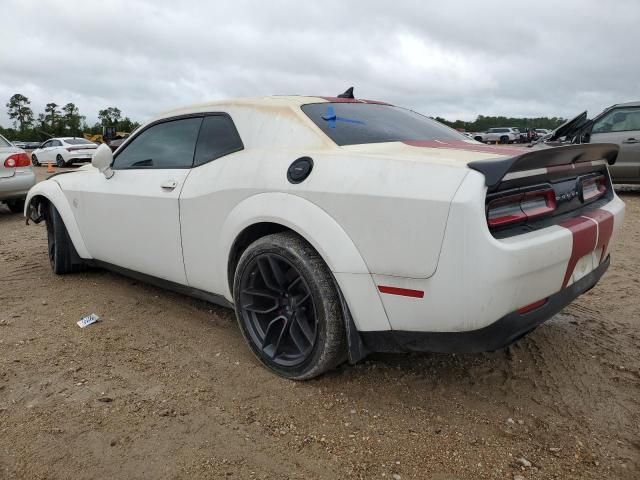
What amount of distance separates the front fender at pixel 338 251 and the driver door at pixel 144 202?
3.08ft

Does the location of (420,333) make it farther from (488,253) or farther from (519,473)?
(519,473)

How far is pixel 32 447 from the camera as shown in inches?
85.8

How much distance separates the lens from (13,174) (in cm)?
783

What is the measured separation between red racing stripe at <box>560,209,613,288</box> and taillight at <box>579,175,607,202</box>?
0.09 m

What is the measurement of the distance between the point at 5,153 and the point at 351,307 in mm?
7485

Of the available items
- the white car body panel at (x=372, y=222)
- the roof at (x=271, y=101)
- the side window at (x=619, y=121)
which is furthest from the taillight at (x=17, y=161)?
the side window at (x=619, y=121)

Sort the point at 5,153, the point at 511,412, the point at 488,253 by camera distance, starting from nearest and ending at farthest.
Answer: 1. the point at 488,253
2. the point at 511,412
3. the point at 5,153

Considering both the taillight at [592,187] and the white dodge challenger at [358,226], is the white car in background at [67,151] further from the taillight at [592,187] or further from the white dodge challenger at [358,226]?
the taillight at [592,187]

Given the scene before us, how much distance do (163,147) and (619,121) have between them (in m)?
8.22

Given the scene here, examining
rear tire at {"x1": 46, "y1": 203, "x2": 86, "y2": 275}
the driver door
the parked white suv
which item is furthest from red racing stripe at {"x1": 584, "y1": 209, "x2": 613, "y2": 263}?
the parked white suv

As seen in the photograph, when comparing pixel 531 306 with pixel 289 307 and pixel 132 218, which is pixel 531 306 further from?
pixel 132 218

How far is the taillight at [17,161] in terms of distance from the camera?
7.73 meters

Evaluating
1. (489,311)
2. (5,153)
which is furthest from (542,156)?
(5,153)

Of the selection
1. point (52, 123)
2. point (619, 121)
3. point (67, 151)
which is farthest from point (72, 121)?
point (619, 121)
